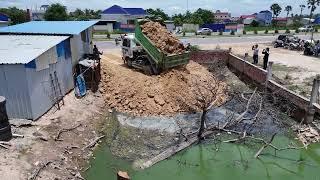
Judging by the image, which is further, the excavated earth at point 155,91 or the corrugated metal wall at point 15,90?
the excavated earth at point 155,91

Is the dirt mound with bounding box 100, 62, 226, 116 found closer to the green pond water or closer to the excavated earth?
the excavated earth

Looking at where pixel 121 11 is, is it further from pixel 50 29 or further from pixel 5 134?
pixel 5 134

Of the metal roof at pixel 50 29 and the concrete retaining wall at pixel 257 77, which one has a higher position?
the metal roof at pixel 50 29

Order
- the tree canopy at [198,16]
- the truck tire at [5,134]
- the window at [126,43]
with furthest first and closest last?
the tree canopy at [198,16]
the window at [126,43]
the truck tire at [5,134]

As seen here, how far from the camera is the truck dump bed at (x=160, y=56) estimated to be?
18.5m

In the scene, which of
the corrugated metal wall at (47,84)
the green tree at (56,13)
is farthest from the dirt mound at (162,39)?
the green tree at (56,13)

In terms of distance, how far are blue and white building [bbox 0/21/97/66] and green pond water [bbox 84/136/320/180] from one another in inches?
269

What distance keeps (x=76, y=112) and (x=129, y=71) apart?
5223mm

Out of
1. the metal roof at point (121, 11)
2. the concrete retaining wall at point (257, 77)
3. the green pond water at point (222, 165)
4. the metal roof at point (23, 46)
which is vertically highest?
the metal roof at point (121, 11)

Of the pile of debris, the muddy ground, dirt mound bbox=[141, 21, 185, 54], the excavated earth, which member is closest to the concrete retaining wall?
the pile of debris

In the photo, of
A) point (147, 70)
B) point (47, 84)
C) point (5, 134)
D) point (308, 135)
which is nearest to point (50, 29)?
point (47, 84)

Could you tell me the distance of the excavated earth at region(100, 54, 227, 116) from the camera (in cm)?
1697

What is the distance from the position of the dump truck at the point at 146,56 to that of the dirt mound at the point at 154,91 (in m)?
0.47

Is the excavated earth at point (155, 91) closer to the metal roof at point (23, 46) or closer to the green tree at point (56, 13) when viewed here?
the metal roof at point (23, 46)
